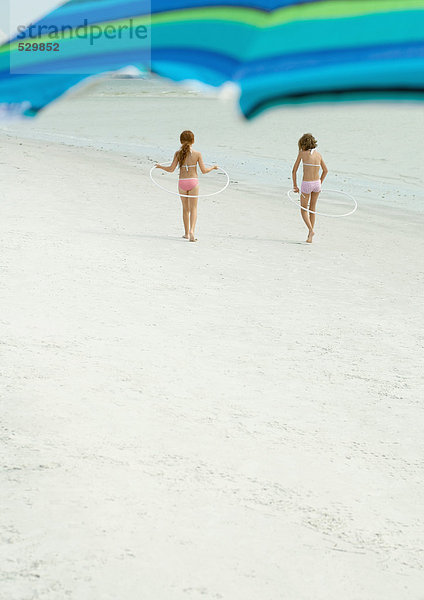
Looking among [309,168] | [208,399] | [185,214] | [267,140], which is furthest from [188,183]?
[267,140]

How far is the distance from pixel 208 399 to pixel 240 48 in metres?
7.31

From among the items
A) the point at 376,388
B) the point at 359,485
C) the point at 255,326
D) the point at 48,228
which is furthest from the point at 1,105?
the point at 48,228

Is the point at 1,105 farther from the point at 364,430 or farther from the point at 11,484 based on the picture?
the point at 364,430

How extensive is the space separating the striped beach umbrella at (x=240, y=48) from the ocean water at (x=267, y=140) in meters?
15.5

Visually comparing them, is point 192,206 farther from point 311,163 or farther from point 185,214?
point 311,163

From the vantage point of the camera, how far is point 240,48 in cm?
227

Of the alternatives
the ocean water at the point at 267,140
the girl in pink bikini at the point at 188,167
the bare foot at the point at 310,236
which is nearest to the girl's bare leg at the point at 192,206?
the girl in pink bikini at the point at 188,167

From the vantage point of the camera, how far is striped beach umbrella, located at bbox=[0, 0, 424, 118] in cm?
205

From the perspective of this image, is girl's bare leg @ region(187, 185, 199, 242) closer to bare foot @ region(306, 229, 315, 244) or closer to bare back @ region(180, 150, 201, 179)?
bare back @ region(180, 150, 201, 179)

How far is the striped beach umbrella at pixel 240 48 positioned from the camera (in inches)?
80.7

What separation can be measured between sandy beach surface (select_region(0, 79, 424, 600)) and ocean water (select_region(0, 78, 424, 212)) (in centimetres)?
329

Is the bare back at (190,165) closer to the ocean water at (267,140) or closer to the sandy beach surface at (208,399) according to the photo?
the sandy beach surface at (208,399)

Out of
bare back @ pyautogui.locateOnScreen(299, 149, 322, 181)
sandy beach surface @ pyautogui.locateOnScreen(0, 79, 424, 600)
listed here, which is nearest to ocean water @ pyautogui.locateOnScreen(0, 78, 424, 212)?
sandy beach surface @ pyautogui.locateOnScreen(0, 79, 424, 600)

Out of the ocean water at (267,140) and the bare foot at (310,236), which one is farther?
the ocean water at (267,140)
